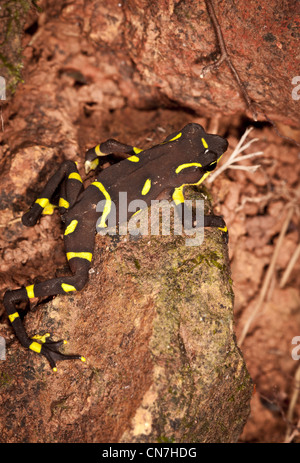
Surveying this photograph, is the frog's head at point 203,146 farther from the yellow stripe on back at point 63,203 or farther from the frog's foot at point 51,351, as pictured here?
the frog's foot at point 51,351

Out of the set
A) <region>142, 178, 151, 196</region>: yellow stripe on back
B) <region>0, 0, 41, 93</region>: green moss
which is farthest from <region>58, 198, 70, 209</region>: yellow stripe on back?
<region>0, 0, 41, 93</region>: green moss

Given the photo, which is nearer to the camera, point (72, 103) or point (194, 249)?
point (194, 249)

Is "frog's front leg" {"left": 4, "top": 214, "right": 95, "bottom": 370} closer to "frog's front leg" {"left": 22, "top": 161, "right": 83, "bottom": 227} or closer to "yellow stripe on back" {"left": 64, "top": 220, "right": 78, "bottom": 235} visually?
"yellow stripe on back" {"left": 64, "top": 220, "right": 78, "bottom": 235}

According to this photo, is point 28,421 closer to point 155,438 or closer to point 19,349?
point 19,349

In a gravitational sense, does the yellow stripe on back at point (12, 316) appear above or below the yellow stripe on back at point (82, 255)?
below

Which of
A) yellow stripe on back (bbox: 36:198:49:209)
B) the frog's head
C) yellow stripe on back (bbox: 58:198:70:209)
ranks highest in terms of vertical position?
the frog's head

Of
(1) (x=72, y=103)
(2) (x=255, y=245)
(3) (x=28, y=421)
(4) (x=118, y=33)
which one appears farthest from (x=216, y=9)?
(3) (x=28, y=421)

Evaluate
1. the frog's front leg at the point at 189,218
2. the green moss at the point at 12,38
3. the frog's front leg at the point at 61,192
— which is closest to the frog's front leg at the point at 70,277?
the frog's front leg at the point at 61,192

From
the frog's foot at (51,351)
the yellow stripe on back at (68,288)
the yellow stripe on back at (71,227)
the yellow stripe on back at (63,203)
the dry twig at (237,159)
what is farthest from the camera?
the dry twig at (237,159)
